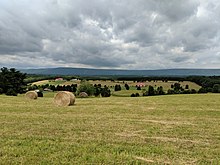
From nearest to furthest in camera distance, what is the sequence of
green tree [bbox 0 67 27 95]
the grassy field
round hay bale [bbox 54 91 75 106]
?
the grassy field, round hay bale [bbox 54 91 75 106], green tree [bbox 0 67 27 95]

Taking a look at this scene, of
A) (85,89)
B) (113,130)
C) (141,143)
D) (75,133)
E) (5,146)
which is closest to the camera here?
(5,146)

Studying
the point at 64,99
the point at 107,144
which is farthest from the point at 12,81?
the point at 107,144

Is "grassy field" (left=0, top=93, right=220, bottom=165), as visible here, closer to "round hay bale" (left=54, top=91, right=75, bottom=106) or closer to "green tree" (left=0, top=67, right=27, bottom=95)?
"round hay bale" (left=54, top=91, right=75, bottom=106)

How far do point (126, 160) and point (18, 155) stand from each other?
297 centimetres

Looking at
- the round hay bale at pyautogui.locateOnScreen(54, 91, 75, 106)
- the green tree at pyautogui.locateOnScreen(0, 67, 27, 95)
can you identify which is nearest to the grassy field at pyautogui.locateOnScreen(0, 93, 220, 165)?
the round hay bale at pyautogui.locateOnScreen(54, 91, 75, 106)

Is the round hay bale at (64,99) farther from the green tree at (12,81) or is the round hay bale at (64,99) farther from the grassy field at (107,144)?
the green tree at (12,81)

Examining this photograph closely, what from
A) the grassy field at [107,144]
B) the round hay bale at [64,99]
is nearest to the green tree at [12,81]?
the round hay bale at [64,99]

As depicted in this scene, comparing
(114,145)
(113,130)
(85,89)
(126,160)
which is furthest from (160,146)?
(85,89)

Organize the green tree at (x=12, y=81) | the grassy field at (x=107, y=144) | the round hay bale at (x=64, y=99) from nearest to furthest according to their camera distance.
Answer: the grassy field at (x=107, y=144)
the round hay bale at (x=64, y=99)
the green tree at (x=12, y=81)

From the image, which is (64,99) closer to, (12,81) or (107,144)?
(107,144)

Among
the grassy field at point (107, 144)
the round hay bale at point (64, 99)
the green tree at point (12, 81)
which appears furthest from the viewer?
the green tree at point (12, 81)

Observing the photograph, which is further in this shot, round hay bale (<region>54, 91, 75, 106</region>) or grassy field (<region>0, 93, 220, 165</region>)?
round hay bale (<region>54, 91, 75, 106</region>)

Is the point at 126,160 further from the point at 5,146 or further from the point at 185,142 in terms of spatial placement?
the point at 5,146

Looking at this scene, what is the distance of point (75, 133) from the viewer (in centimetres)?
1030
